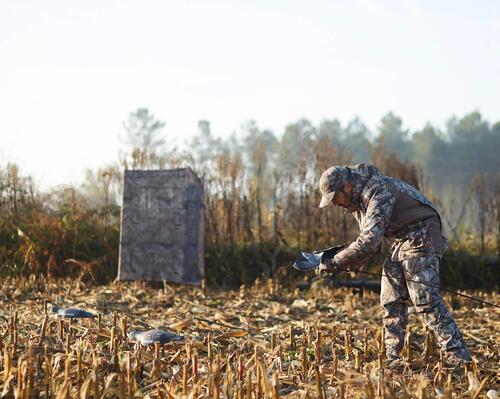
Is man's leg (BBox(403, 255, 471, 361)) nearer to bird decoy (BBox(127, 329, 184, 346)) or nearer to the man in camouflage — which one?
the man in camouflage

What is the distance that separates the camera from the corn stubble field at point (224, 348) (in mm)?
3316

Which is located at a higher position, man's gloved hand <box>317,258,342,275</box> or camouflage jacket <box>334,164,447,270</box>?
camouflage jacket <box>334,164,447,270</box>

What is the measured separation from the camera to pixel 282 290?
9.29 metres

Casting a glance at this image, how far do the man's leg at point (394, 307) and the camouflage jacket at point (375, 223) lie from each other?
0.46ft

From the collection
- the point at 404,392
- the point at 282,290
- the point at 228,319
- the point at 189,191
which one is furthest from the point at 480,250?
the point at 404,392

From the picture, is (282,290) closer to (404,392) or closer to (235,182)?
(235,182)

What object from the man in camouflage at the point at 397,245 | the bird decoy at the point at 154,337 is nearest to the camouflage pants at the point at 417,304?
the man in camouflage at the point at 397,245

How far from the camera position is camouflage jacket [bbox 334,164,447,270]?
14.1 ft

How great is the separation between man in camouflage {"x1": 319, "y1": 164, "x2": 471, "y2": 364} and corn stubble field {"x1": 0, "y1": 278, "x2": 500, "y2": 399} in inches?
8.6

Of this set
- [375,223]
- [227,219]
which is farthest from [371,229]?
[227,219]

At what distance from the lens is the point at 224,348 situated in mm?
4758

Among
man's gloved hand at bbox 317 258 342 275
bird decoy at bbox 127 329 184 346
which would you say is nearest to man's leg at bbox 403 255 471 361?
man's gloved hand at bbox 317 258 342 275

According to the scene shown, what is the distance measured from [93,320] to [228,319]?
4.58 ft

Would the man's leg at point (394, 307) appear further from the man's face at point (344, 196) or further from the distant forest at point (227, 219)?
the distant forest at point (227, 219)
